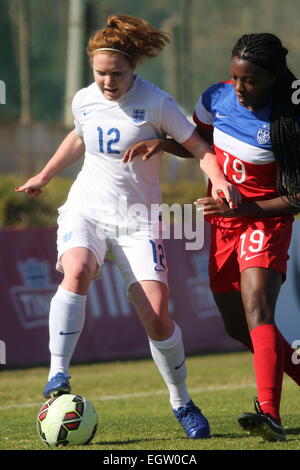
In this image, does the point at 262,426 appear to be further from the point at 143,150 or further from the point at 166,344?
the point at 143,150

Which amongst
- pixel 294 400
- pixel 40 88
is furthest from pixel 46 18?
pixel 294 400

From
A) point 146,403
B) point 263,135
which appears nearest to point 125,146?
point 263,135

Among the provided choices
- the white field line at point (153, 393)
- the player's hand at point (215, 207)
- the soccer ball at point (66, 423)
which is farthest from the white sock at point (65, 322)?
the white field line at point (153, 393)

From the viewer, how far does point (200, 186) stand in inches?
873

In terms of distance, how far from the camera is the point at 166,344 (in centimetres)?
631

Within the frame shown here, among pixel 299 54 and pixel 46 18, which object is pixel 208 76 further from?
pixel 46 18

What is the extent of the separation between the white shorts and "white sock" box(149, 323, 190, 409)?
1.32ft

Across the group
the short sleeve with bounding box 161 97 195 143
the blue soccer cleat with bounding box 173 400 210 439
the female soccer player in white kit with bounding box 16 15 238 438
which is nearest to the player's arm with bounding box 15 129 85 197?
the female soccer player in white kit with bounding box 16 15 238 438

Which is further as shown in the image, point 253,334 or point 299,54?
point 299,54

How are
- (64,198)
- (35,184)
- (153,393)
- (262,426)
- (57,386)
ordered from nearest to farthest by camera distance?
(262,426), (57,386), (35,184), (153,393), (64,198)

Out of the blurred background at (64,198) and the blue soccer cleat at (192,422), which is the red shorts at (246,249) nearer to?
the blue soccer cleat at (192,422)

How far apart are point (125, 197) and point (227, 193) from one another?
0.69m

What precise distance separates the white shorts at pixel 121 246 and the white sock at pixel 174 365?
403 millimetres
